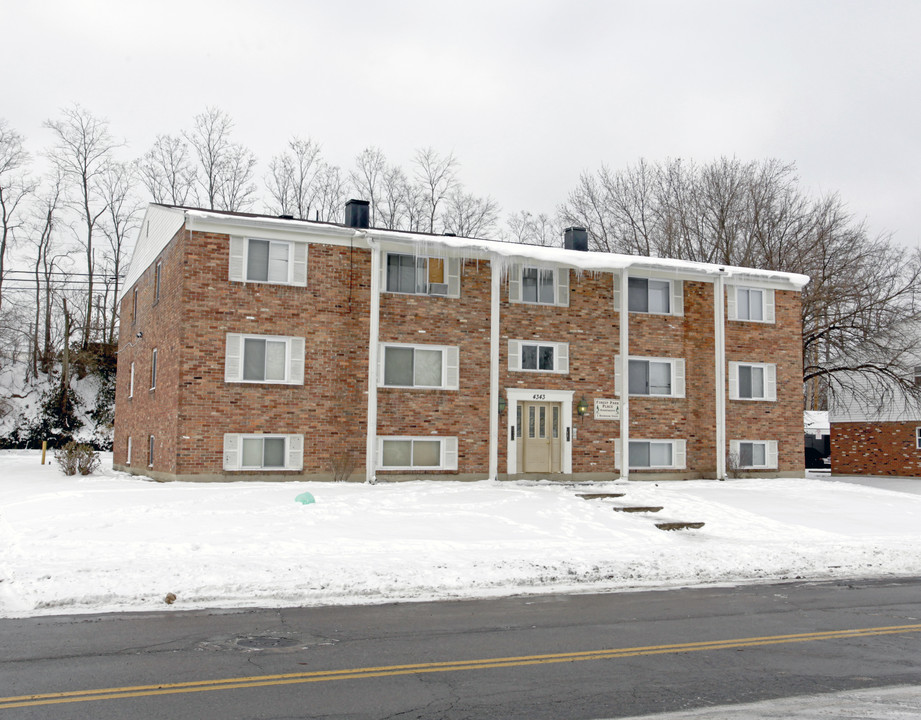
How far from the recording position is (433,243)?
2162 centimetres

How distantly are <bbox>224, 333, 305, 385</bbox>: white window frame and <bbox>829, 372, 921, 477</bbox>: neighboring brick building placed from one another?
23947 mm

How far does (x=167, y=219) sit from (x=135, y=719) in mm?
19400

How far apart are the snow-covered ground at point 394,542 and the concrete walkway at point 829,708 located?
5128 mm

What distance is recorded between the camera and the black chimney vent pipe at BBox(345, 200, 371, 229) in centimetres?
2373

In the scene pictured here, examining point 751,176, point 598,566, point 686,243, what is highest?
point 751,176

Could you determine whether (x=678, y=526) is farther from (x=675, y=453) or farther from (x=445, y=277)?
(x=445, y=277)

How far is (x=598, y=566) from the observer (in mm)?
12172

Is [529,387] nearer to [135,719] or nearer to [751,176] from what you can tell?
[135,719]

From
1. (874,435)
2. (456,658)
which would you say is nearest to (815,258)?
(874,435)

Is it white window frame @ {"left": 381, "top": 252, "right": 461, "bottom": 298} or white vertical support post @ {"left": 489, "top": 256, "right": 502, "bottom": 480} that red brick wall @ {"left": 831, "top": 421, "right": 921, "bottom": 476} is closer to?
white vertical support post @ {"left": 489, "top": 256, "right": 502, "bottom": 480}

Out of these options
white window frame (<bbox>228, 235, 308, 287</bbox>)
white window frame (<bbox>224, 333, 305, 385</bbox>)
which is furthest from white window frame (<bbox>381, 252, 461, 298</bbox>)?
white window frame (<bbox>224, 333, 305, 385</bbox>)

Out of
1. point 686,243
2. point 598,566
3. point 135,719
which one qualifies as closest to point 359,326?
point 598,566

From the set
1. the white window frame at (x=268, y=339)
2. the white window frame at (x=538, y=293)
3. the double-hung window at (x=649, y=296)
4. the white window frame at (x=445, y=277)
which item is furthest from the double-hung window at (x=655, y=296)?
the white window frame at (x=268, y=339)

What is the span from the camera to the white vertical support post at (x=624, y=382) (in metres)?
23.5
